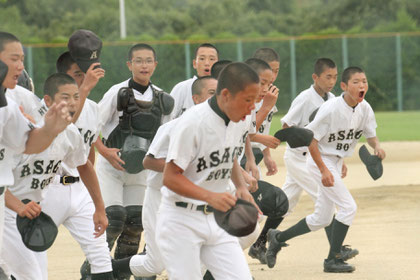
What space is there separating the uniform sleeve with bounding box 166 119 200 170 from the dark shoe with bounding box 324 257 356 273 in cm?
352

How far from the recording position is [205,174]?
535cm

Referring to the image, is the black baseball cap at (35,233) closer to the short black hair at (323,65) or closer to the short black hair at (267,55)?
the short black hair at (267,55)

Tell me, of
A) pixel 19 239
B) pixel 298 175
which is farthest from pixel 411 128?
pixel 19 239

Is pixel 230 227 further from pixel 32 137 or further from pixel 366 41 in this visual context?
pixel 366 41

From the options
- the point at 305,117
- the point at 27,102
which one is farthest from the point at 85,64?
the point at 305,117

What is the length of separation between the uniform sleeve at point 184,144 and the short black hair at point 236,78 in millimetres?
292

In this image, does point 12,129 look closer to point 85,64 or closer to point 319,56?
point 85,64

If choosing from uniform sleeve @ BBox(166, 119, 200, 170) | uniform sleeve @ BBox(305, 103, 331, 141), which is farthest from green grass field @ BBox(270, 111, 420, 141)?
uniform sleeve @ BBox(166, 119, 200, 170)

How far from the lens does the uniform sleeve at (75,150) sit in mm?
6121

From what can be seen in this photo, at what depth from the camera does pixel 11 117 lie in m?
5.13

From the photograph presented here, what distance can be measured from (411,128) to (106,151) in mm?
19452

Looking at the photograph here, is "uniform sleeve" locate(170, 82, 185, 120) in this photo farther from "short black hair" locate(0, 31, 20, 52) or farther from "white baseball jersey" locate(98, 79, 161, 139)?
"short black hair" locate(0, 31, 20, 52)

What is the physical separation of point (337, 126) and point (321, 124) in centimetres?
17

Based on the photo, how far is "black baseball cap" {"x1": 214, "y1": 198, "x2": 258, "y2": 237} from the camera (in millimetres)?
4961
